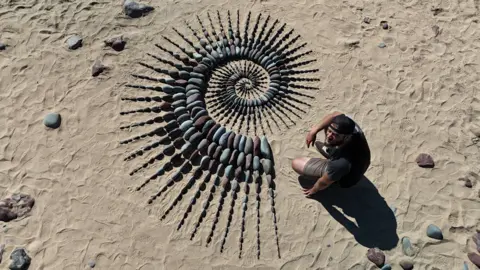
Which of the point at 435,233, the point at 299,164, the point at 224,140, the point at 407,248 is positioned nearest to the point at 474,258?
the point at 435,233

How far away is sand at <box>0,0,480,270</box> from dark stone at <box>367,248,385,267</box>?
8cm

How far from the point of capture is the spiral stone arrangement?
496 cm

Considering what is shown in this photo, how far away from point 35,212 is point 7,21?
2.97 metres

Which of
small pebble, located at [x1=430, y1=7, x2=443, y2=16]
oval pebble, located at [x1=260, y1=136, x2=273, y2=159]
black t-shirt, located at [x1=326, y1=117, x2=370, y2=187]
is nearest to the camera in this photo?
black t-shirt, located at [x1=326, y1=117, x2=370, y2=187]

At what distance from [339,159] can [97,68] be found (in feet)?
11.0

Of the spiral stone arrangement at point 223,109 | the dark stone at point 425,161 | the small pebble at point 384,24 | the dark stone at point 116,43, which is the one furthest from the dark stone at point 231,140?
the small pebble at point 384,24

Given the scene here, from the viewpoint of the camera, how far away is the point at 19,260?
14.5 ft

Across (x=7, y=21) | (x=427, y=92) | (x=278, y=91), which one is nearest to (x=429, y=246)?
(x=427, y=92)

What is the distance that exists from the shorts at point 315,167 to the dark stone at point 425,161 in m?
1.30

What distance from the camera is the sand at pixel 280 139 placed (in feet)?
15.2

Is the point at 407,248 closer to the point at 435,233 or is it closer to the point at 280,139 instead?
the point at 435,233

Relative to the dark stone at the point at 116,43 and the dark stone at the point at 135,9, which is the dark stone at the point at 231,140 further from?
the dark stone at the point at 135,9

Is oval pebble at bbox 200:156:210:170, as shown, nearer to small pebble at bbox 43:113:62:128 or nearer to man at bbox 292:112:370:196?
man at bbox 292:112:370:196

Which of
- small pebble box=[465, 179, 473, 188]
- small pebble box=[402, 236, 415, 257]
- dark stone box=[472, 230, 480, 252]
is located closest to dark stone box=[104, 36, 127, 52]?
small pebble box=[402, 236, 415, 257]
